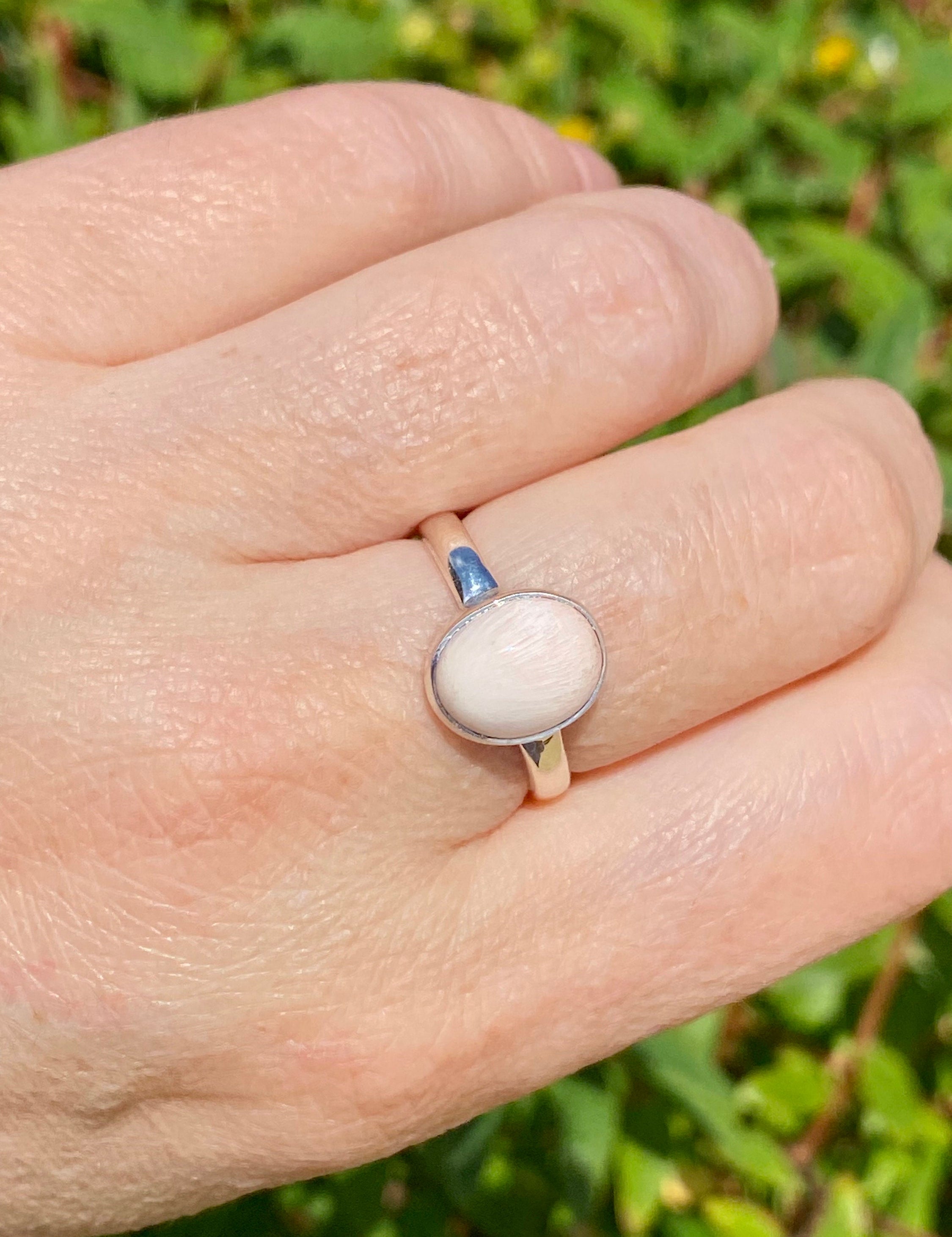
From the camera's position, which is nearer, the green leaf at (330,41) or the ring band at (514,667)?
the ring band at (514,667)

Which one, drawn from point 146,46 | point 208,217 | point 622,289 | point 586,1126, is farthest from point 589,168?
point 586,1126

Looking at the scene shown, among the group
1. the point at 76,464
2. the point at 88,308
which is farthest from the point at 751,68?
the point at 76,464

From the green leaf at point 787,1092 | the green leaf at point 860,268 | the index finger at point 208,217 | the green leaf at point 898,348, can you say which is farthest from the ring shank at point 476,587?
the green leaf at point 860,268

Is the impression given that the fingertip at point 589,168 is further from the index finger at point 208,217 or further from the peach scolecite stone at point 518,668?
the peach scolecite stone at point 518,668

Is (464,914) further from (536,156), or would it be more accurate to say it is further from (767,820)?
(536,156)

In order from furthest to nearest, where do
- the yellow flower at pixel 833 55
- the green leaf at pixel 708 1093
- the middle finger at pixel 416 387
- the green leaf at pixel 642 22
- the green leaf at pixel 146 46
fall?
the yellow flower at pixel 833 55, the green leaf at pixel 642 22, the green leaf at pixel 146 46, the green leaf at pixel 708 1093, the middle finger at pixel 416 387

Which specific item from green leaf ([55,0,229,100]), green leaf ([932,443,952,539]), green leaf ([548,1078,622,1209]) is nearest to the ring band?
green leaf ([548,1078,622,1209])
